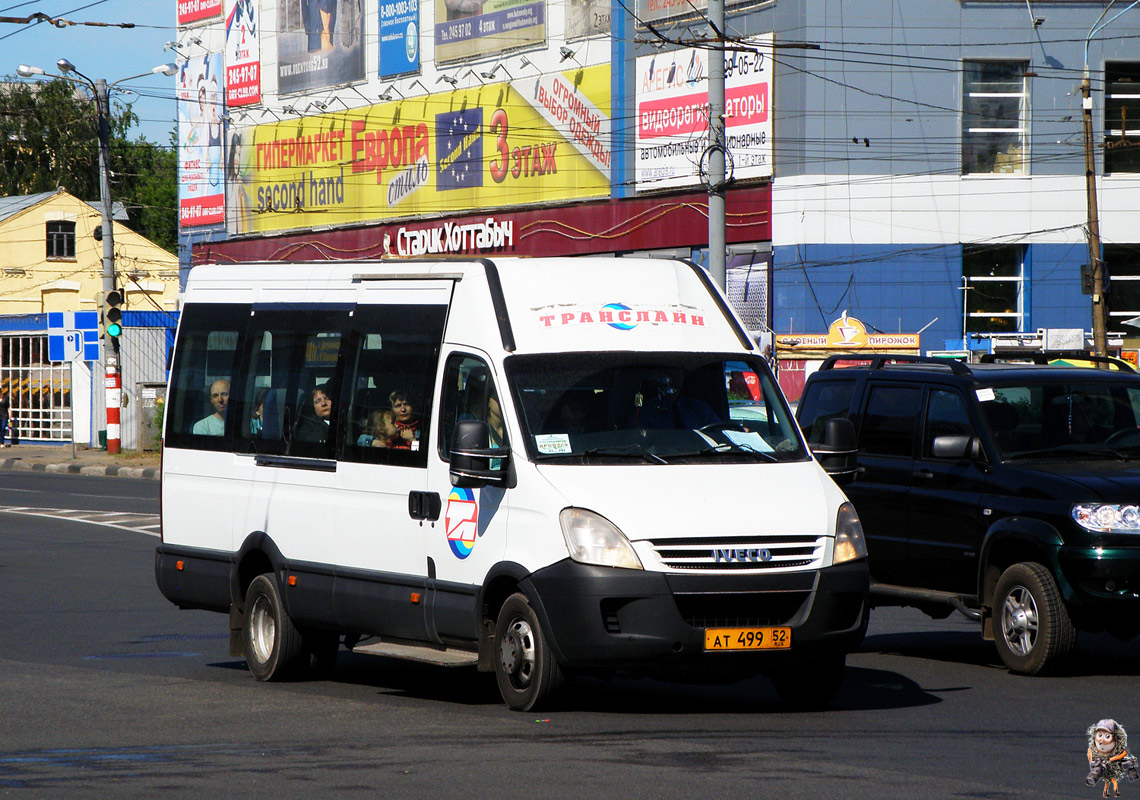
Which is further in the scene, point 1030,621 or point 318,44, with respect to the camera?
point 318,44

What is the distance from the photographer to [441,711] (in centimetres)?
920

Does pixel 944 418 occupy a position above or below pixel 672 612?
above

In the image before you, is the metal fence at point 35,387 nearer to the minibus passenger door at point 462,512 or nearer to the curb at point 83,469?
the curb at point 83,469

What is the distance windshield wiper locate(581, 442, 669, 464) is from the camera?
29.1 feet

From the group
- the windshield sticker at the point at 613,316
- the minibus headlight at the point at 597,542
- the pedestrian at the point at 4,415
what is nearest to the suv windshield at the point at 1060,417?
the windshield sticker at the point at 613,316

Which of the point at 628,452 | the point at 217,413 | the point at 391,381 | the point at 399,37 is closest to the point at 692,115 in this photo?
the point at 399,37

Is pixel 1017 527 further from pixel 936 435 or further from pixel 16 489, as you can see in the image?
pixel 16 489

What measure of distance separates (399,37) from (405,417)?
43.9m

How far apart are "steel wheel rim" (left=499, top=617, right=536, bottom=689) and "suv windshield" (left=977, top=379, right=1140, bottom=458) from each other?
376 centimetres

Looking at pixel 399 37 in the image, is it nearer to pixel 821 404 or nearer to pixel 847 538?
pixel 821 404

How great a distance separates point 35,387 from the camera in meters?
54.9

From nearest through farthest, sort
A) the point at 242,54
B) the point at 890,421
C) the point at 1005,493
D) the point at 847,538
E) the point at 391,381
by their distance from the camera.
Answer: the point at 847,538 → the point at 391,381 → the point at 1005,493 → the point at 890,421 → the point at 242,54

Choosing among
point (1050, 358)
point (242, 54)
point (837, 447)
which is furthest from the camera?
point (242, 54)

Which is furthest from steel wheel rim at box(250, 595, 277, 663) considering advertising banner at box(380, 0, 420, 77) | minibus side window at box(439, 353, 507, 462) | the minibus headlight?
advertising banner at box(380, 0, 420, 77)
